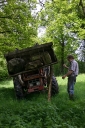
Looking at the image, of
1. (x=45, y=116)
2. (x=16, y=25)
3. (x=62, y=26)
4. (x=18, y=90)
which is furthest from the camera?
(x=62, y=26)

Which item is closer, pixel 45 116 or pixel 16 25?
pixel 45 116

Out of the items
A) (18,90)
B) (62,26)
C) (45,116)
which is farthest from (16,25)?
(62,26)

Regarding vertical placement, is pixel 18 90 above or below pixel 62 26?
above

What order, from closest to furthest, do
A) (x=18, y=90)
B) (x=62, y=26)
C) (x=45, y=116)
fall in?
(x=45, y=116) < (x=18, y=90) < (x=62, y=26)

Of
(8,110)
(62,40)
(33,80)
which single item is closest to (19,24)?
(33,80)

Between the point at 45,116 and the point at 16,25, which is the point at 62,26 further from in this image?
the point at 45,116

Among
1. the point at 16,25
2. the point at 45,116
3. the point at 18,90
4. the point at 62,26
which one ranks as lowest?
the point at 62,26

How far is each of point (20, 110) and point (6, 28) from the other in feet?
31.1

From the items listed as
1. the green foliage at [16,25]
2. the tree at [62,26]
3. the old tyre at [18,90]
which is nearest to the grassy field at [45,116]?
the old tyre at [18,90]

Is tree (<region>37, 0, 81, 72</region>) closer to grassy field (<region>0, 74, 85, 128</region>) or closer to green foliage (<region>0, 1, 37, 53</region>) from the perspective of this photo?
green foliage (<region>0, 1, 37, 53</region>)

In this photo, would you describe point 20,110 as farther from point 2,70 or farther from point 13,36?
point 2,70

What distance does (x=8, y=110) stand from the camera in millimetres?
8844

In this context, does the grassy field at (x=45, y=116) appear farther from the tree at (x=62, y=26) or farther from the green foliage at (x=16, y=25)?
the tree at (x=62, y=26)

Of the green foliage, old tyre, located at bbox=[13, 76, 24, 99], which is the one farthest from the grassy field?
the green foliage
